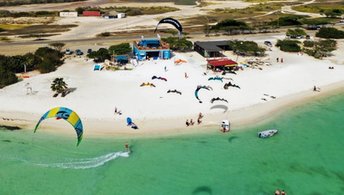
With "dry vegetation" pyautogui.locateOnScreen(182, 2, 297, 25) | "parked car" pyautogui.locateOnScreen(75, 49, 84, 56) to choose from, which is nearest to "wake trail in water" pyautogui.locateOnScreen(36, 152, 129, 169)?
"parked car" pyautogui.locateOnScreen(75, 49, 84, 56)

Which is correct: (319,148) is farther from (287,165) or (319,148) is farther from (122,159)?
(122,159)

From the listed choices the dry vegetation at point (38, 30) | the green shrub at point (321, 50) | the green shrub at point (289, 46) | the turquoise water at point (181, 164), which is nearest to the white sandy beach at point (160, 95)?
the turquoise water at point (181, 164)

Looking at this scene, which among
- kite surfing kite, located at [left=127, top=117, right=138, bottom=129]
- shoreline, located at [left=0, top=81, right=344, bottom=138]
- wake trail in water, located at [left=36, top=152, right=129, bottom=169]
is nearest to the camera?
wake trail in water, located at [left=36, top=152, right=129, bottom=169]

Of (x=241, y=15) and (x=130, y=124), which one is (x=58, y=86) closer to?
(x=130, y=124)

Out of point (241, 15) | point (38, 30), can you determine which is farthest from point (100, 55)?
point (241, 15)

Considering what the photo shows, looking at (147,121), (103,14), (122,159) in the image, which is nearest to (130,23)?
(103,14)

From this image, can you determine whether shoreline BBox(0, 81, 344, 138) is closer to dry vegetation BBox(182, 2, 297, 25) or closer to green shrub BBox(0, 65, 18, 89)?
green shrub BBox(0, 65, 18, 89)

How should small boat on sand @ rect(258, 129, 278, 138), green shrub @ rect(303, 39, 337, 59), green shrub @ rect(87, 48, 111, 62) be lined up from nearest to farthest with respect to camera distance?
small boat on sand @ rect(258, 129, 278, 138) < green shrub @ rect(87, 48, 111, 62) < green shrub @ rect(303, 39, 337, 59)
